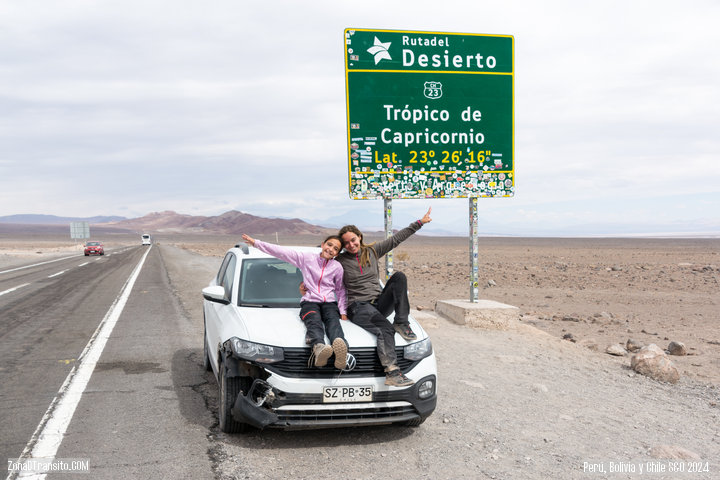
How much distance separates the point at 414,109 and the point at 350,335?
6787 millimetres

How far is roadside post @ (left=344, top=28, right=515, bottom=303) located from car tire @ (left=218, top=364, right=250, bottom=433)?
20.0 ft

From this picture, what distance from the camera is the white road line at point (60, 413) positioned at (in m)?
4.26

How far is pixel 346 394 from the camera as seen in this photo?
4379 millimetres

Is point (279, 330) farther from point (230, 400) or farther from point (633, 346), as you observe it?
point (633, 346)

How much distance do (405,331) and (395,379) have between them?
54 centimetres

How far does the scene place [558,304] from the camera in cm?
1534

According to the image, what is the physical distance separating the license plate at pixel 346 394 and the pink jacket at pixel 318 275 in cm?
97

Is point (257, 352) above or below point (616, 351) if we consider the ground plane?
above

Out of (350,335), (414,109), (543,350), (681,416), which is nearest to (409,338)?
(350,335)

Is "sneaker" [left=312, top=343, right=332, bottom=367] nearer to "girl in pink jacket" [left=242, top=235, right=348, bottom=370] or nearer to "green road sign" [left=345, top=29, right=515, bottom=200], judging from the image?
"girl in pink jacket" [left=242, top=235, right=348, bottom=370]

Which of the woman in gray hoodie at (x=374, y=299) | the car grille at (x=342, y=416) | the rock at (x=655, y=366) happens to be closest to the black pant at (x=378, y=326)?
the woman in gray hoodie at (x=374, y=299)

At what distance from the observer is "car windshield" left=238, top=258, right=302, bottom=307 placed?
18.2 ft

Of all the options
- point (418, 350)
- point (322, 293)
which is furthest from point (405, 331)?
point (322, 293)

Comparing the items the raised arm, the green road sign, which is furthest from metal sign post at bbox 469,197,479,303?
the raised arm
